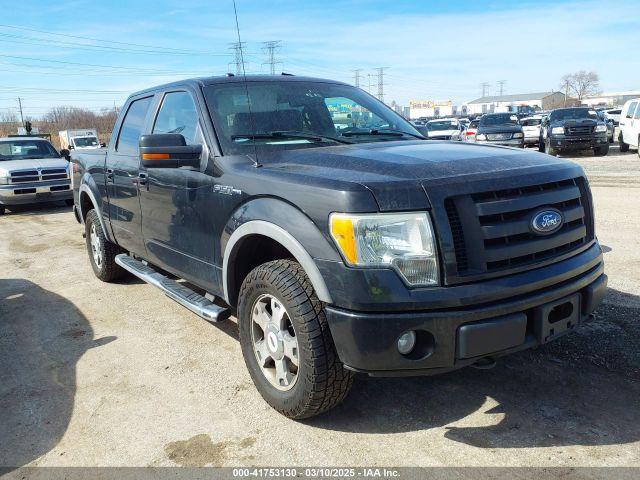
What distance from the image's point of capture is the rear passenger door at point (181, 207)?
3527mm

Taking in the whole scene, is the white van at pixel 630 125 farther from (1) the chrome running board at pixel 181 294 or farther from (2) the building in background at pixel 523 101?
(2) the building in background at pixel 523 101

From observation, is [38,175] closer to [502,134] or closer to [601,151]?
[502,134]

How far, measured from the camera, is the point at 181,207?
3.79 meters

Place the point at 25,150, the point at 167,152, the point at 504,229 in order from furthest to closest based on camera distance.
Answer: the point at 25,150, the point at 167,152, the point at 504,229

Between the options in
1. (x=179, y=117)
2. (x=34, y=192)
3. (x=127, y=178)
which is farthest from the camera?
(x=34, y=192)

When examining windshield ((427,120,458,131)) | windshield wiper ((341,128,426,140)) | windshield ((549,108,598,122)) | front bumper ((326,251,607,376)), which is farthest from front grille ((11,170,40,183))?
windshield ((427,120,458,131))

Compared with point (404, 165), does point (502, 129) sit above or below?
below

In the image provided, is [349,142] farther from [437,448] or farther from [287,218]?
[437,448]

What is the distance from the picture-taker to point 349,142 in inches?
142

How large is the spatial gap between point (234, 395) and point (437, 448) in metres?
1.30

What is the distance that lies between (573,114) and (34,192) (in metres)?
17.7

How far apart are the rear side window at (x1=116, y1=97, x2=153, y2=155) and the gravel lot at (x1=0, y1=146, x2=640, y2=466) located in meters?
1.53

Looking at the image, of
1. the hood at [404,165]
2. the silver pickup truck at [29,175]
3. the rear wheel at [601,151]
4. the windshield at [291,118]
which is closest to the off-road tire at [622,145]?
the rear wheel at [601,151]

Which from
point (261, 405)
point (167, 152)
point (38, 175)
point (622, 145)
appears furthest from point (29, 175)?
point (622, 145)
